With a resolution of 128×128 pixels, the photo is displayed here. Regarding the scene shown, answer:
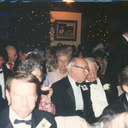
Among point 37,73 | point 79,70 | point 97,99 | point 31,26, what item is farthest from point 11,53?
point 31,26

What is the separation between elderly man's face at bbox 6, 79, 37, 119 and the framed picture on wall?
985 centimetres

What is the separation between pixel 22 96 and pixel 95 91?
178cm

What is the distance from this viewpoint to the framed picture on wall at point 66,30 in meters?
11.5

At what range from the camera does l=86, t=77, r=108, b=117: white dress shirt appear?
3.16 m

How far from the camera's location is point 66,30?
11.6 meters

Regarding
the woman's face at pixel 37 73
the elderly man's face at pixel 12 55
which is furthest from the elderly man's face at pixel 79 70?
the elderly man's face at pixel 12 55

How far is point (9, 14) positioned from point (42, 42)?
2894 mm

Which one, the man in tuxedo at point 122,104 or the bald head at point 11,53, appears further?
the bald head at point 11,53

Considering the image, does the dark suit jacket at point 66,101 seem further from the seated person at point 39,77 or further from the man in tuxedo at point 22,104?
the man in tuxedo at point 22,104

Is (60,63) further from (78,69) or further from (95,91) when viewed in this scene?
(95,91)

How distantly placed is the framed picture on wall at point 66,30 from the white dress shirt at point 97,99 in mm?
8440

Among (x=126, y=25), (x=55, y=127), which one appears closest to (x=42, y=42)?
(x=126, y=25)

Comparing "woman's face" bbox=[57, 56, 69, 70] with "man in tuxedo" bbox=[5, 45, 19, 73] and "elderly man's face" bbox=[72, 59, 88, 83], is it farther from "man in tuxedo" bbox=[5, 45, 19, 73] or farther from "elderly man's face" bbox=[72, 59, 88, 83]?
"man in tuxedo" bbox=[5, 45, 19, 73]

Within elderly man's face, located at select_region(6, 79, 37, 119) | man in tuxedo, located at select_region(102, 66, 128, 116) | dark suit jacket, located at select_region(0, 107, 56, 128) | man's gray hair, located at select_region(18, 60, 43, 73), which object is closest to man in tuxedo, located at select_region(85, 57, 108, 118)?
man in tuxedo, located at select_region(102, 66, 128, 116)
